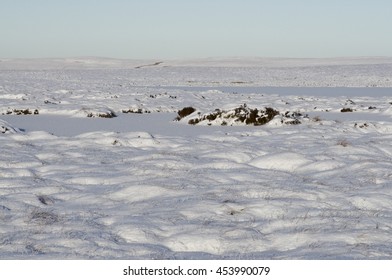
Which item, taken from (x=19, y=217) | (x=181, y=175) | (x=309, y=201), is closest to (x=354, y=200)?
(x=309, y=201)

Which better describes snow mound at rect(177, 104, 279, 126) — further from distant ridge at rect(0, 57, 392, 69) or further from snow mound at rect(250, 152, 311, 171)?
distant ridge at rect(0, 57, 392, 69)

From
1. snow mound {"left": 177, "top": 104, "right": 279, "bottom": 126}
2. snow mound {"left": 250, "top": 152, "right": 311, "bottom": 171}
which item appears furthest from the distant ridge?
snow mound {"left": 250, "top": 152, "right": 311, "bottom": 171}

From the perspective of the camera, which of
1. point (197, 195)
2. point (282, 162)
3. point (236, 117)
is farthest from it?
point (236, 117)

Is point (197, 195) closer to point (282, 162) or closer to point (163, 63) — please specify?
point (282, 162)

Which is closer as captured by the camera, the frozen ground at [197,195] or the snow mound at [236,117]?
the frozen ground at [197,195]

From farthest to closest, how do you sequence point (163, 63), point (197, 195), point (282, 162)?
point (163, 63) < point (282, 162) < point (197, 195)

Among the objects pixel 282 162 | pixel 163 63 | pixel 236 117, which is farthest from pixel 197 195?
pixel 163 63

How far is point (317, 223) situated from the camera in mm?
7172

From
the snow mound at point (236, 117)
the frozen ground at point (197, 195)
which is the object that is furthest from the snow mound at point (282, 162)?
the snow mound at point (236, 117)

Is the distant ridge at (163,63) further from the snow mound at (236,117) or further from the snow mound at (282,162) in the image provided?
the snow mound at (282,162)

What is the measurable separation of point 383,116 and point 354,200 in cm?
1361

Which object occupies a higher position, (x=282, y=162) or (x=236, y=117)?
(x=282, y=162)
